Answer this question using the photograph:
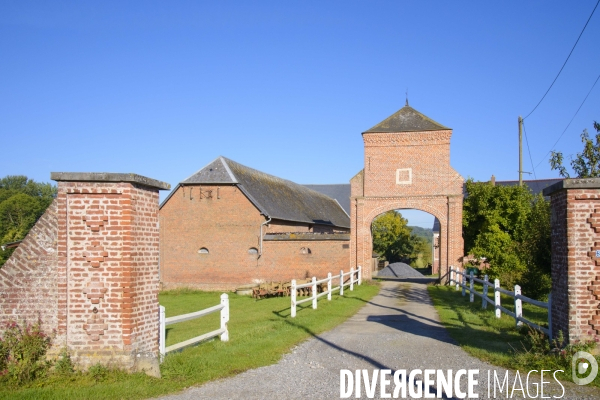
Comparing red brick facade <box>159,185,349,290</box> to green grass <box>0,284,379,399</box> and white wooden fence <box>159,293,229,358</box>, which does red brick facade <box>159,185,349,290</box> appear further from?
white wooden fence <box>159,293,229,358</box>

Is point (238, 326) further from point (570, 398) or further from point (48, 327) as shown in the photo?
point (570, 398)

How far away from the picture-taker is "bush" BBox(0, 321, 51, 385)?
290 inches

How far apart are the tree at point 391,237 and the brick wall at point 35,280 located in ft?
167

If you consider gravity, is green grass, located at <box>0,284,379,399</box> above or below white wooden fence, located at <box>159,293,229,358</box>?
below

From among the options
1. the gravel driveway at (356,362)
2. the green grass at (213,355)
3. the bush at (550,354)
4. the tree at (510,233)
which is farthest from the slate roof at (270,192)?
the bush at (550,354)

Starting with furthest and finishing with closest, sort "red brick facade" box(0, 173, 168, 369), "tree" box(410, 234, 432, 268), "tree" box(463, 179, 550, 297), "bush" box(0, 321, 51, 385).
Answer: "tree" box(410, 234, 432, 268) → "tree" box(463, 179, 550, 297) → "red brick facade" box(0, 173, 168, 369) → "bush" box(0, 321, 51, 385)

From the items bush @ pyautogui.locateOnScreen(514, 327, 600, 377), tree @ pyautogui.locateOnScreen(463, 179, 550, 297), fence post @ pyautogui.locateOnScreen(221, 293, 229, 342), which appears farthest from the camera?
tree @ pyautogui.locateOnScreen(463, 179, 550, 297)

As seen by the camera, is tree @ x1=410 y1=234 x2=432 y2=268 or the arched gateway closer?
the arched gateway

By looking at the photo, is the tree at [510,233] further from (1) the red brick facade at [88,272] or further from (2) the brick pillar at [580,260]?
(1) the red brick facade at [88,272]

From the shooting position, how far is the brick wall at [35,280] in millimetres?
7816

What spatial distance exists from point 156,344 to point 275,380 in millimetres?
1923

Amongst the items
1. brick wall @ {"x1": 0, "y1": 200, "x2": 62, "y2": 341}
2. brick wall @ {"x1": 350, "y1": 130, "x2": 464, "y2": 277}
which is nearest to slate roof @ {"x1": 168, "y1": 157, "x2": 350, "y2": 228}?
brick wall @ {"x1": 350, "y1": 130, "x2": 464, "y2": 277}

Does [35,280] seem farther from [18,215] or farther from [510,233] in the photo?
[18,215]

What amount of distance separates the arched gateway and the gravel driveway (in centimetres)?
1353
